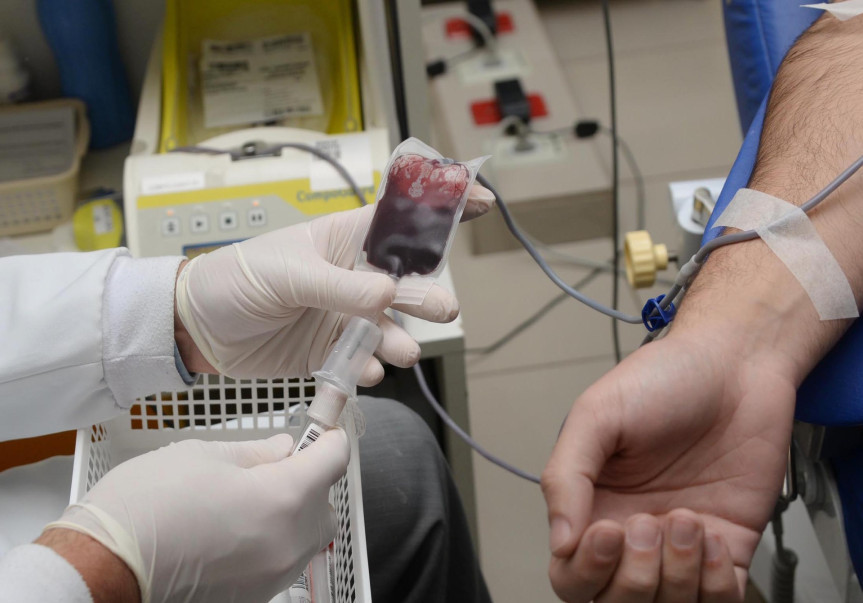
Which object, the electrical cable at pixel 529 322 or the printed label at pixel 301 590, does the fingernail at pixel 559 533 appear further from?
the electrical cable at pixel 529 322

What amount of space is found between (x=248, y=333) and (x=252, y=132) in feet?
1.56

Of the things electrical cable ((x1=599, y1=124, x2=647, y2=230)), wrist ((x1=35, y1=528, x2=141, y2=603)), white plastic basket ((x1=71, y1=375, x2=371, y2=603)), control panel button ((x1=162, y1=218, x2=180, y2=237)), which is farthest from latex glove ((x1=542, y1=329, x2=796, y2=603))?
electrical cable ((x1=599, y1=124, x2=647, y2=230))

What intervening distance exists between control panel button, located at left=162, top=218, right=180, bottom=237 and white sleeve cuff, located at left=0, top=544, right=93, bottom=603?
579mm

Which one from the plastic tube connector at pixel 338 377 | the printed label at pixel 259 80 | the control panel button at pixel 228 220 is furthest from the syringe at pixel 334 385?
the printed label at pixel 259 80

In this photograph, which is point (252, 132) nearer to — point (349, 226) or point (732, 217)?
point (349, 226)

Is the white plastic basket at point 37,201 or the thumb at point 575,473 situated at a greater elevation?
the white plastic basket at point 37,201

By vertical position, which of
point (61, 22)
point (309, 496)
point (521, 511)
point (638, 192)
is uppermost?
point (61, 22)

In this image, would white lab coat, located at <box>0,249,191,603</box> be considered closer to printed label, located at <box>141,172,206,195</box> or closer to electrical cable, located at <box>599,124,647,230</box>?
printed label, located at <box>141,172,206,195</box>

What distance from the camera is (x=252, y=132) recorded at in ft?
4.18

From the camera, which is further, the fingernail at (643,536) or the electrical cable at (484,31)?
the electrical cable at (484,31)

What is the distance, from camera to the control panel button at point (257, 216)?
3.79ft

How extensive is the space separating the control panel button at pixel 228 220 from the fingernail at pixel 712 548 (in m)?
0.76

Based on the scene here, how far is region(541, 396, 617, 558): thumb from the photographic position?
66 cm

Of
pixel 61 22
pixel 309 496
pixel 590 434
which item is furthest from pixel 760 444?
pixel 61 22
